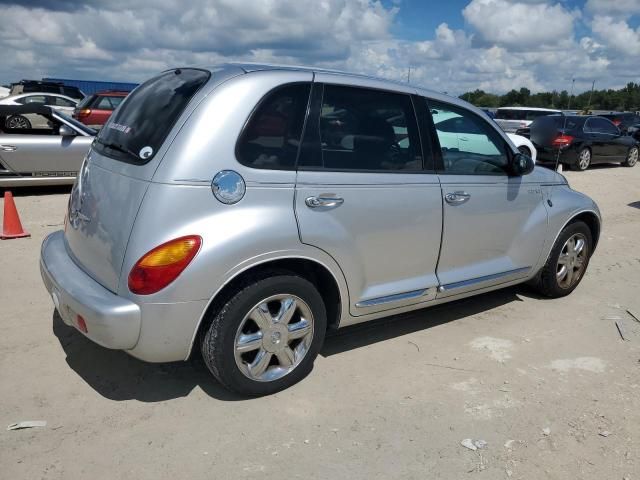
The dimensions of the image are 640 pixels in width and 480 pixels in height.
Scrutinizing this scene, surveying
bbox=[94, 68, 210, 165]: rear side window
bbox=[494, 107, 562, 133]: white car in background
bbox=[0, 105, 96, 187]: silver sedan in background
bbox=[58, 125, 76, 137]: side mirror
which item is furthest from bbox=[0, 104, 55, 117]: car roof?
bbox=[494, 107, 562, 133]: white car in background

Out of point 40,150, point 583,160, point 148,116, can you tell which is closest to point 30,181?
point 40,150

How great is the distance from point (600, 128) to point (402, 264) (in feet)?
45.7

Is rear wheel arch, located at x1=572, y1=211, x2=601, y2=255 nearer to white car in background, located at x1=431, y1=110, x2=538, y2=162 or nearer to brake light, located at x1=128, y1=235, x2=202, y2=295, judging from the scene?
white car in background, located at x1=431, y1=110, x2=538, y2=162

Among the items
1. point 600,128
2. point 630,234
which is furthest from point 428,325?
point 600,128

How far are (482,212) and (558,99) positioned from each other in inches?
1854

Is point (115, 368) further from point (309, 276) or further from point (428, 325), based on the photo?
point (428, 325)

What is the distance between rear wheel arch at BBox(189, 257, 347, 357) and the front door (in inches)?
35.3

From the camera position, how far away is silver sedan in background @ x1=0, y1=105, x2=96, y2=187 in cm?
858

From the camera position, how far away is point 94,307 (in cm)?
291

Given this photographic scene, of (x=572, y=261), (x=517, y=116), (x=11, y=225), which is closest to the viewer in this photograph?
(x=572, y=261)

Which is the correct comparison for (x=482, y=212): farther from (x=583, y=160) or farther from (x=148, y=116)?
(x=583, y=160)

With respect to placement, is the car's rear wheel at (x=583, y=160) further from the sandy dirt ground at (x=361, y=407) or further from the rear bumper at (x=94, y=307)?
the rear bumper at (x=94, y=307)

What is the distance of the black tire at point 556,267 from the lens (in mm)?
Result: 4980

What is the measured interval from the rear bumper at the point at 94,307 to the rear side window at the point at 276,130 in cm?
98
